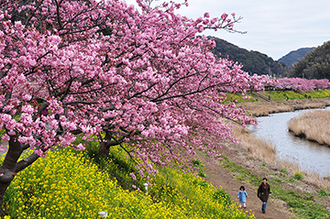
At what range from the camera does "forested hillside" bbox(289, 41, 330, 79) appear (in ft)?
314

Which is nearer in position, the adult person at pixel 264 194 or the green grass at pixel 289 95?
the adult person at pixel 264 194

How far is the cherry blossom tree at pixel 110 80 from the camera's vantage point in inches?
154

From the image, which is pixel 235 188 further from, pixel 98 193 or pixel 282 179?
pixel 98 193

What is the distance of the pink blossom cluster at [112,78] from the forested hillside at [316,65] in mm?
108006

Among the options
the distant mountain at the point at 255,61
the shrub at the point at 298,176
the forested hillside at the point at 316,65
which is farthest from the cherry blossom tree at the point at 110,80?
the distant mountain at the point at 255,61

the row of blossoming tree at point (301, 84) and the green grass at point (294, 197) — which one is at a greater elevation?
the row of blossoming tree at point (301, 84)

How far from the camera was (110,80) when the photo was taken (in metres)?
4.58

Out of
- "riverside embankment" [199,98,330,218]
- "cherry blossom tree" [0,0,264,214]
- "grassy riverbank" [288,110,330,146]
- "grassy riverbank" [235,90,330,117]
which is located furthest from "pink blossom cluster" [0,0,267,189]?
"grassy riverbank" [235,90,330,117]

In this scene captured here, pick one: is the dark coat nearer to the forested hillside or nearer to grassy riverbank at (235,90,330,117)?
grassy riverbank at (235,90,330,117)

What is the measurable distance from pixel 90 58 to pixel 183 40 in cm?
316

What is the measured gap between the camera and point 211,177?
1473 centimetres

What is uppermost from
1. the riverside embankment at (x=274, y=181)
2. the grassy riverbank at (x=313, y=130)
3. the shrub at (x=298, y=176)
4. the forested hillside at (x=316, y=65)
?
the forested hillside at (x=316, y=65)

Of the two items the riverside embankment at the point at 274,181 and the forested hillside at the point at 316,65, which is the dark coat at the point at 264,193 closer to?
the riverside embankment at the point at 274,181

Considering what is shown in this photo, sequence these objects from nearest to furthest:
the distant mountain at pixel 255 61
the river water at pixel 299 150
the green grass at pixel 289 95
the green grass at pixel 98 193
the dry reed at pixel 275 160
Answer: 1. the green grass at pixel 98 193
2. the dry reed at pixel 275 160
3. the river water at pixel 299 150
4. the green grass at pixel 289 95
5. the distant mountain at pixel 255 61
